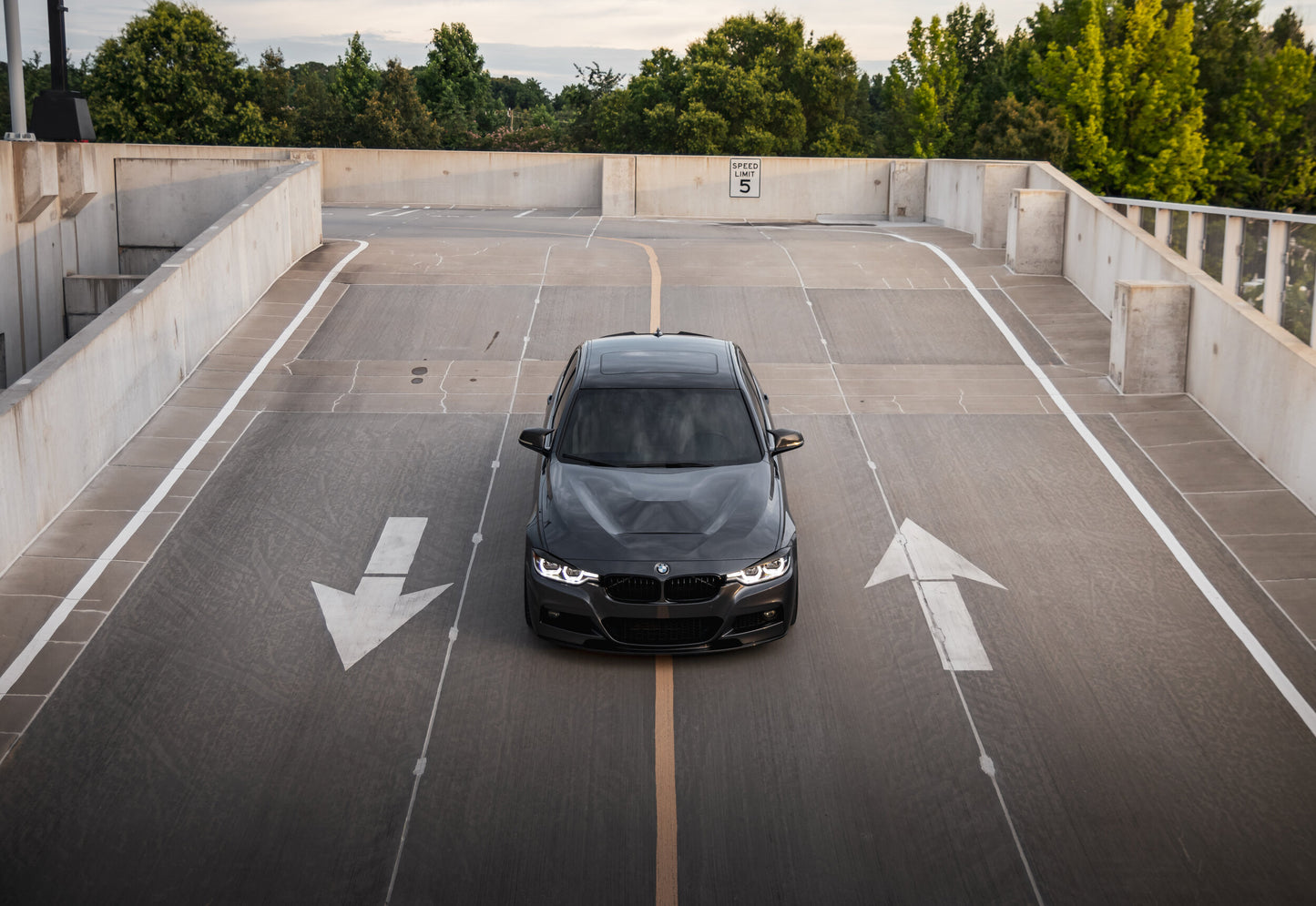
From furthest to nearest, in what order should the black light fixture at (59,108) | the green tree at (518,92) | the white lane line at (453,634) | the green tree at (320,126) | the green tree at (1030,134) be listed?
1. the green tree at (518,92)
2. the green tree at (320,126)
3. the green tree at (1030,134)
4. the black light fixture at (59,108)
5. the white lane line at (453,634)

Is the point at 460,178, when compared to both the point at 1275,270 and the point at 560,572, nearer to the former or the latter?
the point at 1275,270

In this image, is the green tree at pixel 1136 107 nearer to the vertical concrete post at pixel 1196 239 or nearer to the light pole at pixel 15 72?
the vertical concrete post at pixel 1196 239

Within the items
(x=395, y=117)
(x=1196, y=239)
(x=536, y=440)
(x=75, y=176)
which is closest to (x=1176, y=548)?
(x=536, y=440)

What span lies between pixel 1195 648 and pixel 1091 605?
860mm

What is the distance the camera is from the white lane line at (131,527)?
858cm

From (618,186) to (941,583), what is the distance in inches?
1073

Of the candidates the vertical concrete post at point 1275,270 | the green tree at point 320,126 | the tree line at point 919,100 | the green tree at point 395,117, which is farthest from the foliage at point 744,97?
the vertical concrete post at point 1275,270

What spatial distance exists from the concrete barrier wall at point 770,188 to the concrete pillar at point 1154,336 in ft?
Answer: 71.8

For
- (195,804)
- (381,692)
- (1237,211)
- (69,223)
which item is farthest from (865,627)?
(69,223)

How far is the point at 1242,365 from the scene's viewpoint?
41.8 feet

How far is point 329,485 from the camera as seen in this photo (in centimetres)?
1162

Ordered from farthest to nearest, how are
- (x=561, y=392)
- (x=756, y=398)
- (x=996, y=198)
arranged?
(x=996, y=198) < (x=561, y=392) < (x=756, y=398)

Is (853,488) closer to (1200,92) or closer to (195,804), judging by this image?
(195,804)

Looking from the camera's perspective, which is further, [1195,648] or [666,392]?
[666,392]
